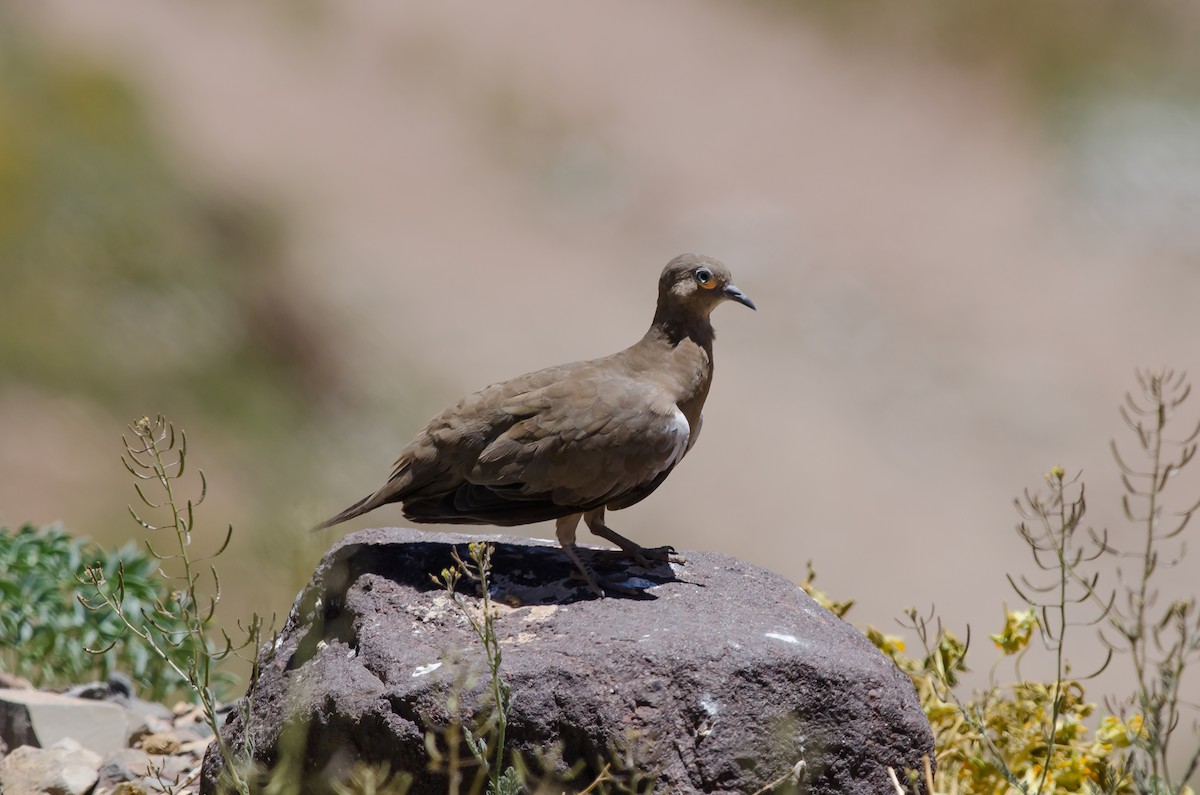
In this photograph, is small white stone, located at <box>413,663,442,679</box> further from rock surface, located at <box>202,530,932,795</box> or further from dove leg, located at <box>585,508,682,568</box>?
dove leg, located at <box>585,508,682,568</box>

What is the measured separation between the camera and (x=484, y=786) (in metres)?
4.41

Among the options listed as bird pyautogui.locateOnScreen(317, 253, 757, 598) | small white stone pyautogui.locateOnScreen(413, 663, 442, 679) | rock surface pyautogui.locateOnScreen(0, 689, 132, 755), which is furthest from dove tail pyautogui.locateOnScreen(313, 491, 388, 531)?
rock surface pyautogui.locateOnScreen(0, 689, 132, 755)

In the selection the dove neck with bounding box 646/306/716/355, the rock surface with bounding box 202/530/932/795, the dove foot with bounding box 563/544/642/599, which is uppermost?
the dove neck with bounding box 646/306/716/355

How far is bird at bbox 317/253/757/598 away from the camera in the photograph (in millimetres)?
5211

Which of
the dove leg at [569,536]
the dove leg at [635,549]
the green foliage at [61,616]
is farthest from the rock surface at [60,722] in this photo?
the dove leg at [635,549]

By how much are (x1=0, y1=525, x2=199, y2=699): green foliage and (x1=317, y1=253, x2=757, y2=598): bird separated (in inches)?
54.6

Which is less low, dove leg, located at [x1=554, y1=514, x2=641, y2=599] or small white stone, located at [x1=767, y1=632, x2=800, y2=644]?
dove leg, located at [x1=554, y1=514, x2=641, y2=599]

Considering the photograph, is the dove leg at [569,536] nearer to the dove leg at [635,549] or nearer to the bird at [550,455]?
the bird at [550,455]

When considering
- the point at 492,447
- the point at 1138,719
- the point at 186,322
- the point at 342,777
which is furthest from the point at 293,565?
the point at 186,322

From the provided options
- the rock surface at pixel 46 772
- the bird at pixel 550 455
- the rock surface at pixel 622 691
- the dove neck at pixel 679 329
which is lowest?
the rock surface at pixel 46 772

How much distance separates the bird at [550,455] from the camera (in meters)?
5.21

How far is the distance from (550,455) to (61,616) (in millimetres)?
2410

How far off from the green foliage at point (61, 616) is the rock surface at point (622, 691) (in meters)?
1.38

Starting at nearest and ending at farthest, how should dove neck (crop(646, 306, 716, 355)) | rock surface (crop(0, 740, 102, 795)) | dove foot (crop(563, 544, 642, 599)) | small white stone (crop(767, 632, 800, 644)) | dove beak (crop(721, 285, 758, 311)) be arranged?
small white stone (crop(767, 632, 800, 644))
rock surface (crop(0, 740, 102, 795))
dove foot (crop(563, 544, 642, 599))
dove neck (crop(646, 306, 716, 355))
dove beak (crop(721, 285, 758, 311))
